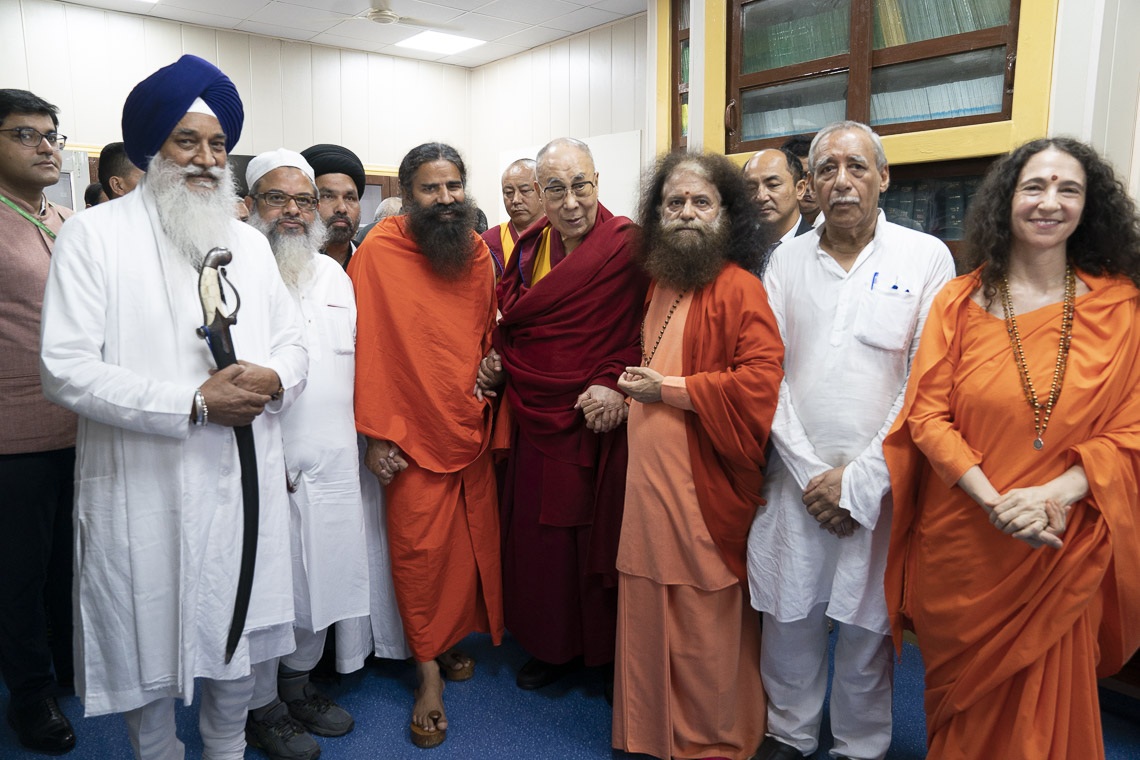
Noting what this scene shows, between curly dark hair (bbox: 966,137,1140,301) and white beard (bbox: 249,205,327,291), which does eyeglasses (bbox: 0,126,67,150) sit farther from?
curly dark hair (bbox: 966,137,1140,301)

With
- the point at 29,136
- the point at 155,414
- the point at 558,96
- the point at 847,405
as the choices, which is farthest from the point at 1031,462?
the point at 558,96

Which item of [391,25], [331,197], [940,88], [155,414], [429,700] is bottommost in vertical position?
[429,700]

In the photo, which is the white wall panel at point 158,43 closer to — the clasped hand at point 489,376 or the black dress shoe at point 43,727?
the clasped hand at point 489,376

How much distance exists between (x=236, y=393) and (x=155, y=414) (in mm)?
178

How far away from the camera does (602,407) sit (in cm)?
238

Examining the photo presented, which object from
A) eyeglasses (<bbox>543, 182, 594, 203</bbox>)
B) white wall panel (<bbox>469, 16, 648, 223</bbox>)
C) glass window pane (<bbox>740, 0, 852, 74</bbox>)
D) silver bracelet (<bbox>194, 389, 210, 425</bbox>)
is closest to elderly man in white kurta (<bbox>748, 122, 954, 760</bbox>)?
eyeglasses (<bbox>543, 182, 594, 203</bbox>)

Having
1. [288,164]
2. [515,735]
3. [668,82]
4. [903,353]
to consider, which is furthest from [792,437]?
[668,82]

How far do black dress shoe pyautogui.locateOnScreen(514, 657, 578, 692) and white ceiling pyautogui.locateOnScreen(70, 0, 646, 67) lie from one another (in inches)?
228

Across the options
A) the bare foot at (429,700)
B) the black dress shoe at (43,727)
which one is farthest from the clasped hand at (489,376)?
the black dress shoe at (43,727)

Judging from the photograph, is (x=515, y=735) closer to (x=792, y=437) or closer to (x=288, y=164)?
(x=792, y=437)

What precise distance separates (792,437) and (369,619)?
1.60 m

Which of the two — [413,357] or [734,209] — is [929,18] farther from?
[413,357]

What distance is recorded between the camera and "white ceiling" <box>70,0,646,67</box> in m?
6.66

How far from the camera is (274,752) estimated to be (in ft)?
7.65
